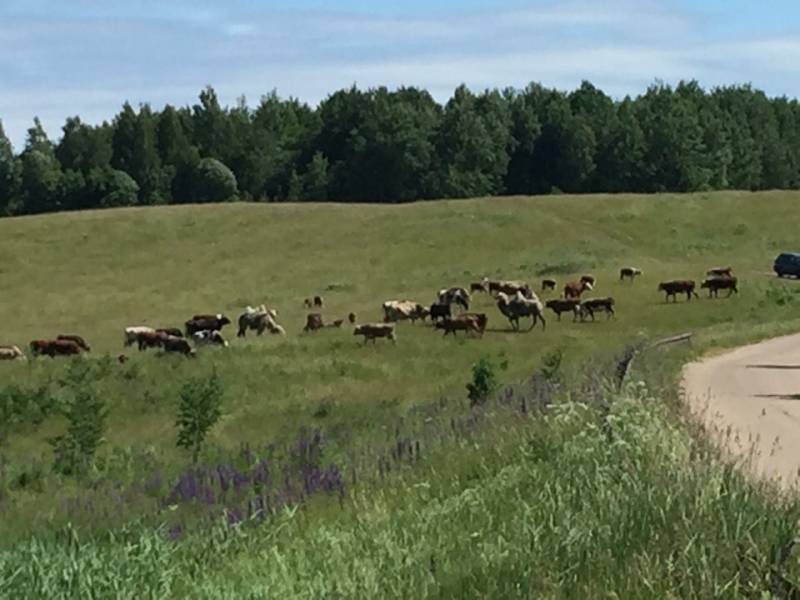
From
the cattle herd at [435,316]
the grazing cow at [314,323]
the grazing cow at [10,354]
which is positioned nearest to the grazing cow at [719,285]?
the cattle herd at [435,316]

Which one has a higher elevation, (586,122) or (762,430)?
(586,122)

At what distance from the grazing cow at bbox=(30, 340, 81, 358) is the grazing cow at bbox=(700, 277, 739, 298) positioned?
984 inches

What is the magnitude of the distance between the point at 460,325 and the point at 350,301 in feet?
56.3

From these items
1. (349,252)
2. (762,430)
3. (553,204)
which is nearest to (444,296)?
(349,252)

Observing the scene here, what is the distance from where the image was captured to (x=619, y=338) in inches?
1668

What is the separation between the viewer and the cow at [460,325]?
1688 inches

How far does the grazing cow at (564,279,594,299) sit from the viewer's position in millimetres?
53219

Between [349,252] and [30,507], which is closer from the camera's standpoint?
[30,507]

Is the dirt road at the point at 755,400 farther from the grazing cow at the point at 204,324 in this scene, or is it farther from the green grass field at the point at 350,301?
the grazing cow at the point at 204,324

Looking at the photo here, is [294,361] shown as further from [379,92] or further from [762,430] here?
[379,92]

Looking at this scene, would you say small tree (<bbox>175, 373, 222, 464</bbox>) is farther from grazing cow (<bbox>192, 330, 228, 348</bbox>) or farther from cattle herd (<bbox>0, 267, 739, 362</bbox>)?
grazing cow (<bbox>192, 330, 228, 348</bbox>)

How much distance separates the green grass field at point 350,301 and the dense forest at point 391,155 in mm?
37194

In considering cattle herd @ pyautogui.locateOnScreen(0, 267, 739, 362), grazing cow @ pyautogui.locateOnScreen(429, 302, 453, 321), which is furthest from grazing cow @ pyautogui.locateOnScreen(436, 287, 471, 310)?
grazing cow @ pyautogui.locateOnScreen(429, 302, 453, 321)

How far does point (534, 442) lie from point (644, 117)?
13282 centimetres
